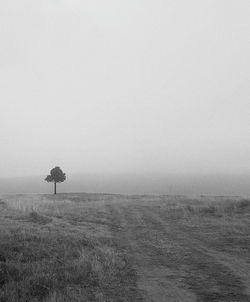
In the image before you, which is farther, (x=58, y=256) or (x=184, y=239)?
(x=184, y=239)

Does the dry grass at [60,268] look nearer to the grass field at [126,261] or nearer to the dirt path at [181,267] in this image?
the grass field at [126,261]

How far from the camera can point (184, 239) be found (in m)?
19.3

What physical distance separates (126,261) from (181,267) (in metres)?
2.22

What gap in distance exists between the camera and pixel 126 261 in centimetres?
1459

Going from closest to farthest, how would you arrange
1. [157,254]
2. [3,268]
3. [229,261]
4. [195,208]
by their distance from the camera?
[3,268] < [229,261] < [157,254] < [195,208]

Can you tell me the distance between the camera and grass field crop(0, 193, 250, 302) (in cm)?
1066

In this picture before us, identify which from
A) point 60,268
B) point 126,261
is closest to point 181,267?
point 126,261

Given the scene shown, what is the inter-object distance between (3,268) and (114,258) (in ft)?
14.0

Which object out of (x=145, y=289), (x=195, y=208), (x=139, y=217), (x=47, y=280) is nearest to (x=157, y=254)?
(x=145, y=289)

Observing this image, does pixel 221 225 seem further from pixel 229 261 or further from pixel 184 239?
pixel 229 261

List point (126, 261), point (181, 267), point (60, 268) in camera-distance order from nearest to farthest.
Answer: point (60, 268) < point (181, 267) < point (126, 261)

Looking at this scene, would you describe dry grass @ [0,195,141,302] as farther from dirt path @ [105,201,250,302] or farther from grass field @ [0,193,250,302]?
dirt path @ [105,201,250,302]

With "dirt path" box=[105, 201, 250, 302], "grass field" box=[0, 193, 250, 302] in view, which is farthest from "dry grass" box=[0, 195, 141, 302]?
"dirt path" box=[105, 201, 250, 302]

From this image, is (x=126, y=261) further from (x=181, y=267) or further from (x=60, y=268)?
(x=60, y=268)
